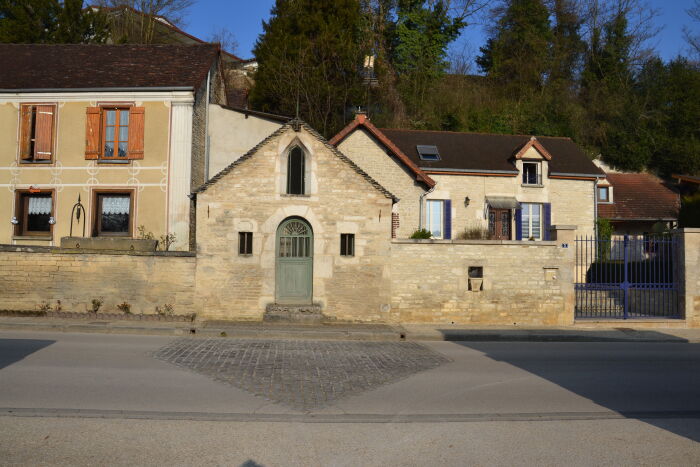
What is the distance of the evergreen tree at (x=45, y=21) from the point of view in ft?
98.7

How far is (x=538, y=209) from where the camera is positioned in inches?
1026

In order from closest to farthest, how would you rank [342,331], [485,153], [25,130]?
[342,331] < [25,130] < [485,153]

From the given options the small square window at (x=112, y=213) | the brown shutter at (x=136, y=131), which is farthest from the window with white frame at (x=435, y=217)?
the small square window at (x=112, y=213)

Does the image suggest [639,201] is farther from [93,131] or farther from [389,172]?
[93,131]

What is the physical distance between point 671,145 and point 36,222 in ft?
123

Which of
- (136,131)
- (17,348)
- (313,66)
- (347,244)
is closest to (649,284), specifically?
(347,244)

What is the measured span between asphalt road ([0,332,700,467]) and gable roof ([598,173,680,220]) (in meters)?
21.4

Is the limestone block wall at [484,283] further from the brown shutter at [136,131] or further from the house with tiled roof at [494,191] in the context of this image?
the brown shutter at [136,131]

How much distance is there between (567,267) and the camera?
52.1 ft

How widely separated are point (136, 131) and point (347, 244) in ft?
30.9

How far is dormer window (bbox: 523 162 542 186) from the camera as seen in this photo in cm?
2611

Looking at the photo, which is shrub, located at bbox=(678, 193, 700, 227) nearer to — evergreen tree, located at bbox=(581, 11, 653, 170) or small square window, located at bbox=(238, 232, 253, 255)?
evergreen tree, located at bbox=(581, 11, 653, 170)

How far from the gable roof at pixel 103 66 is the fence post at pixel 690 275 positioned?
54.7 feet

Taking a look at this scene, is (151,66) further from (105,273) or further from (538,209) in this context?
(538,209)
